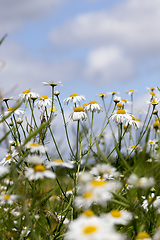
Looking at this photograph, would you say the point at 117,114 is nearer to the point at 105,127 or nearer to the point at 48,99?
the point at 105,127

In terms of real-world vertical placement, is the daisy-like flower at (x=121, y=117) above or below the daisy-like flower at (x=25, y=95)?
below

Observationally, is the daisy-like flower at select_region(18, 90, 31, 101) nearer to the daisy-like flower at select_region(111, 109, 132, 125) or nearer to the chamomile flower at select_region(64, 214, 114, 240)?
the daisy-like flower at select_region(111, 109, 132, 125)

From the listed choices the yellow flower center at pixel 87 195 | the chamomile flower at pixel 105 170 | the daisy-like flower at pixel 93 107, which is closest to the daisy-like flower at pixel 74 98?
the daisy-like flower at pixel 93 107

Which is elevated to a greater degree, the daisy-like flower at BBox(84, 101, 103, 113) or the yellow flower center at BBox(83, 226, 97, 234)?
the daisy-like flower at BBox(84, 101, 103, 113)

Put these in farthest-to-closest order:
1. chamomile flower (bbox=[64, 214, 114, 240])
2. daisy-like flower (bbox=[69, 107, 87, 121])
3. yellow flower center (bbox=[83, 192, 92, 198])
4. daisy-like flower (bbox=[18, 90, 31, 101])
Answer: daisy-like flower (bbox=[18, 90, 31, 101]) → daisy-like flower (bbox=[69, 107, 87, 121]) → yellow flower center (bbox=[83, 192, 92, 198]) → chamomile flower (bbox=[64, 214, 114, 240])

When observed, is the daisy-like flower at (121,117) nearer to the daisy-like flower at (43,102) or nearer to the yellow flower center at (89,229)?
the daisy-like flower at (43,102)

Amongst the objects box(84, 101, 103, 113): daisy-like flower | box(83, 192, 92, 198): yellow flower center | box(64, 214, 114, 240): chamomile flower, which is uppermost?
box(84, 101, 103, 113): daisy-like flower

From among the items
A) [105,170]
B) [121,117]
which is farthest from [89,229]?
[121,117]

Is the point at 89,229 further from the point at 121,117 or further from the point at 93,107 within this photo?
the point at 93,107

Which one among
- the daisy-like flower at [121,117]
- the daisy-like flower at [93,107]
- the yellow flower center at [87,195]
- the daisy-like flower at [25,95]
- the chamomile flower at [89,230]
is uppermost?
the daisy-like flower at [25,95]

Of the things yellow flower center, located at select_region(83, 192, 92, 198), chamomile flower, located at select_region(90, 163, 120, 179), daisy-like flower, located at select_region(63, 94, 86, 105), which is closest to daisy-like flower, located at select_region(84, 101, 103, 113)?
daisy-like flower, located at select_region(63, 94, 86, 105)

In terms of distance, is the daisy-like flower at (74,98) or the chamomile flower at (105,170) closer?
the chamomile flower at (105,170)

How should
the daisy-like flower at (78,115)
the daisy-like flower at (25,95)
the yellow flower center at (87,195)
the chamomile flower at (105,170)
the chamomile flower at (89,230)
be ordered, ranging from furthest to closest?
the daisy-like flower at (25,95) → the daisy-like flower at (78,115) → the chamomile flower at (105,170) → the yellow flower center at (87,195) → the chamomile flower at (89,230)

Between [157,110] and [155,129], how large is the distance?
33cm
